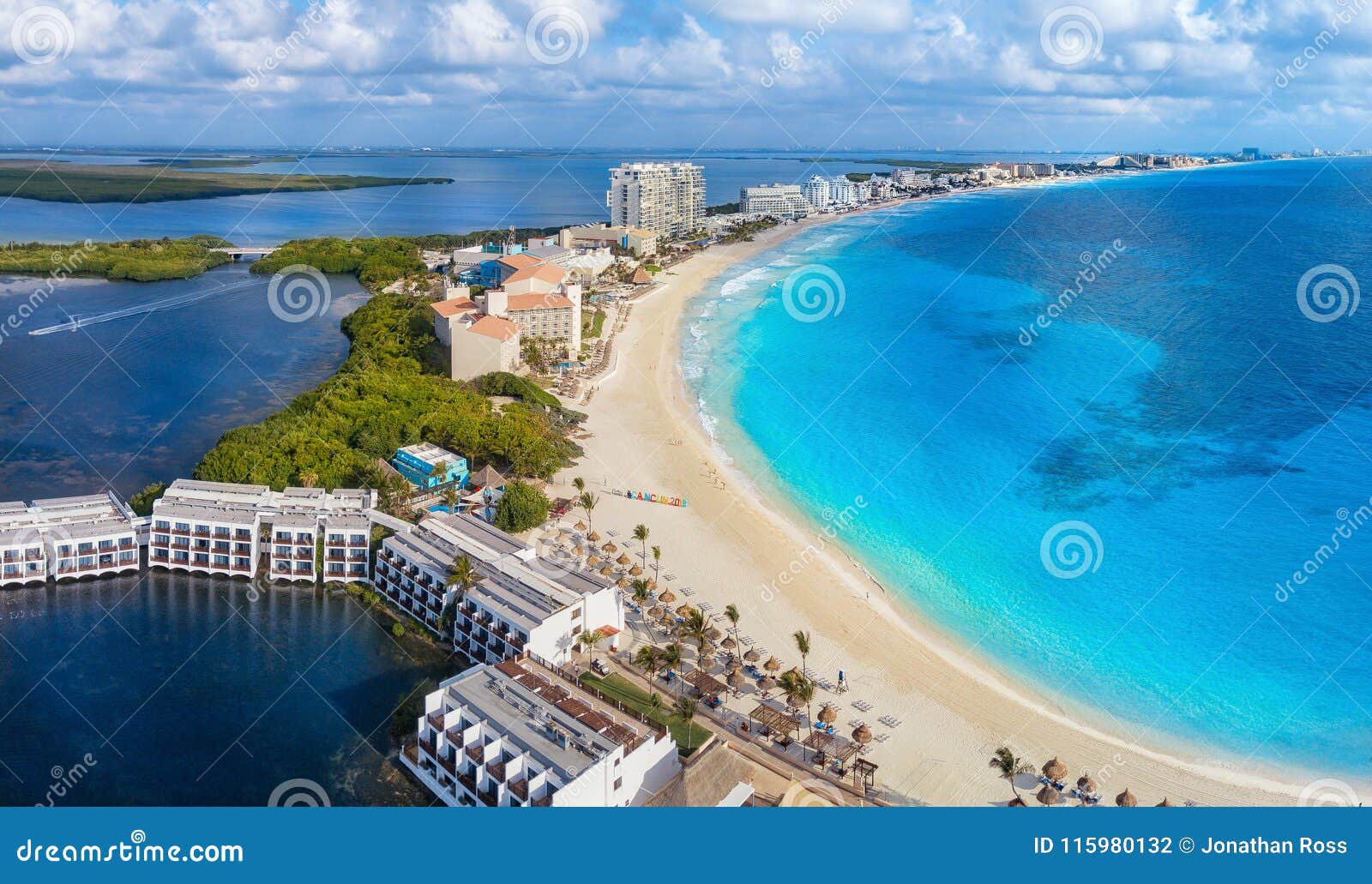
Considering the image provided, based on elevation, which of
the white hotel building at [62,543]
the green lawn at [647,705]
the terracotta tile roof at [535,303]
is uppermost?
the terracotta tile roof at [535,303]


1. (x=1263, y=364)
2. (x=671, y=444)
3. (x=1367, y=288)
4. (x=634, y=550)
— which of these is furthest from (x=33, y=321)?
(x=1367, y=288)

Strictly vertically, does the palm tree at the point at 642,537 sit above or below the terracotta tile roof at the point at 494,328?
below

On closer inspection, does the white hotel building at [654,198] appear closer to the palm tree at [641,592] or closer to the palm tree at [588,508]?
the palm tree at [588,508]

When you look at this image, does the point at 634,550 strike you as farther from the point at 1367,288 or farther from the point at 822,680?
the point at 1367,288

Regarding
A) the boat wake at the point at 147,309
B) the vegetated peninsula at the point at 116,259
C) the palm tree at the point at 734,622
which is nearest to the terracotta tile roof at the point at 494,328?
the palm tree at the point at 734,622

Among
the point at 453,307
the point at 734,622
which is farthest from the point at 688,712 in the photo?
the point at 453,307

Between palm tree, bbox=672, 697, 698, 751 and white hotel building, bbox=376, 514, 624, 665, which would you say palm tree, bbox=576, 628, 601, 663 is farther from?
palm tree, bbox=672, 697, 698, 751
